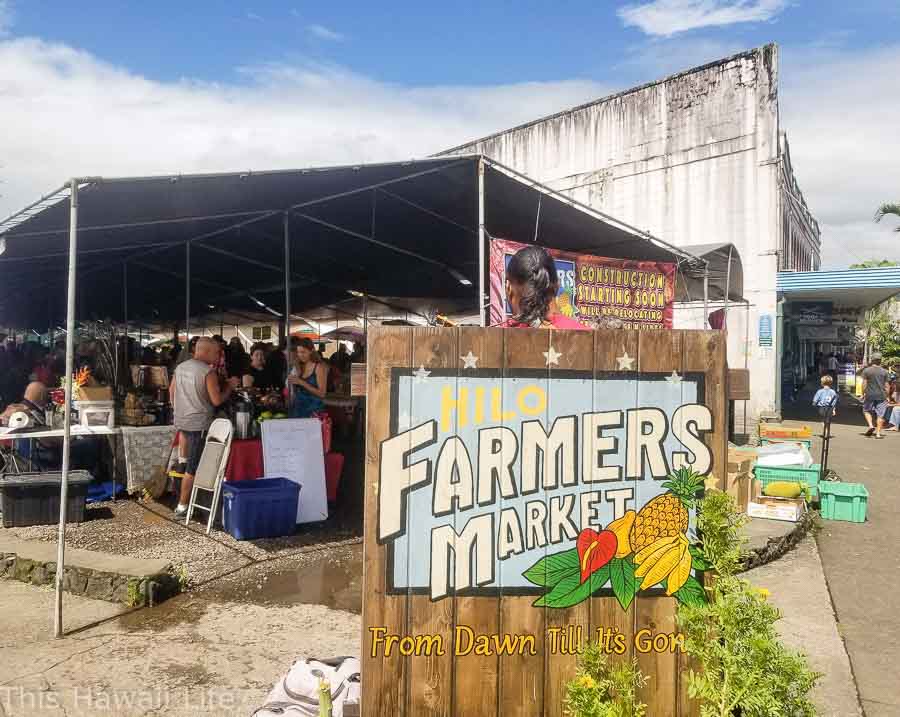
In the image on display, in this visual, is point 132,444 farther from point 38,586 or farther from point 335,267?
point 335,267

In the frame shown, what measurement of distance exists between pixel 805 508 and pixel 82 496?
7.59 m

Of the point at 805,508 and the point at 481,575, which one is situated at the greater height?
the point at 481,575

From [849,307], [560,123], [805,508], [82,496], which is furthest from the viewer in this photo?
[849,307]

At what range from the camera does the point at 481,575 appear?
101 inches

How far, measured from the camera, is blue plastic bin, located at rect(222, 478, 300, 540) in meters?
6.35

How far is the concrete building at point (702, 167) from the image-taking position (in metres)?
16.1

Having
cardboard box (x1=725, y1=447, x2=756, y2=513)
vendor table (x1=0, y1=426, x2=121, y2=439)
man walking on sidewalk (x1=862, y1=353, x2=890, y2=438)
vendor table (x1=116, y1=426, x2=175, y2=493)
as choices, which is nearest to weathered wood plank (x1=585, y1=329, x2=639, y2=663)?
cardboard box (x1=725, y1=447, x2=756, y2=513)

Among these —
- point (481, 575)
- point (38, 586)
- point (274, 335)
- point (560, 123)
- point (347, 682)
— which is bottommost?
point (38, 586)

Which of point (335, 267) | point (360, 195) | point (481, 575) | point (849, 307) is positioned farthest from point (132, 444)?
point (849, 307)

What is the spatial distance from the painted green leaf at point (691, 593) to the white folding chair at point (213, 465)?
5.04m

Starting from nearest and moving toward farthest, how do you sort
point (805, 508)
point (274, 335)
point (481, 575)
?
point (481, 575) → point (805, 508) → point (274, 335)

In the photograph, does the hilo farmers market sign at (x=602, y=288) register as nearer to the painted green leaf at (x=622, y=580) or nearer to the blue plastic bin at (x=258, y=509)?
the blue plastic bin at (x=258, y=509)

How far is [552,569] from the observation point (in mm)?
2557

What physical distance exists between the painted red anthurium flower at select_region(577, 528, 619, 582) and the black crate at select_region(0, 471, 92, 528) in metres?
5.94
